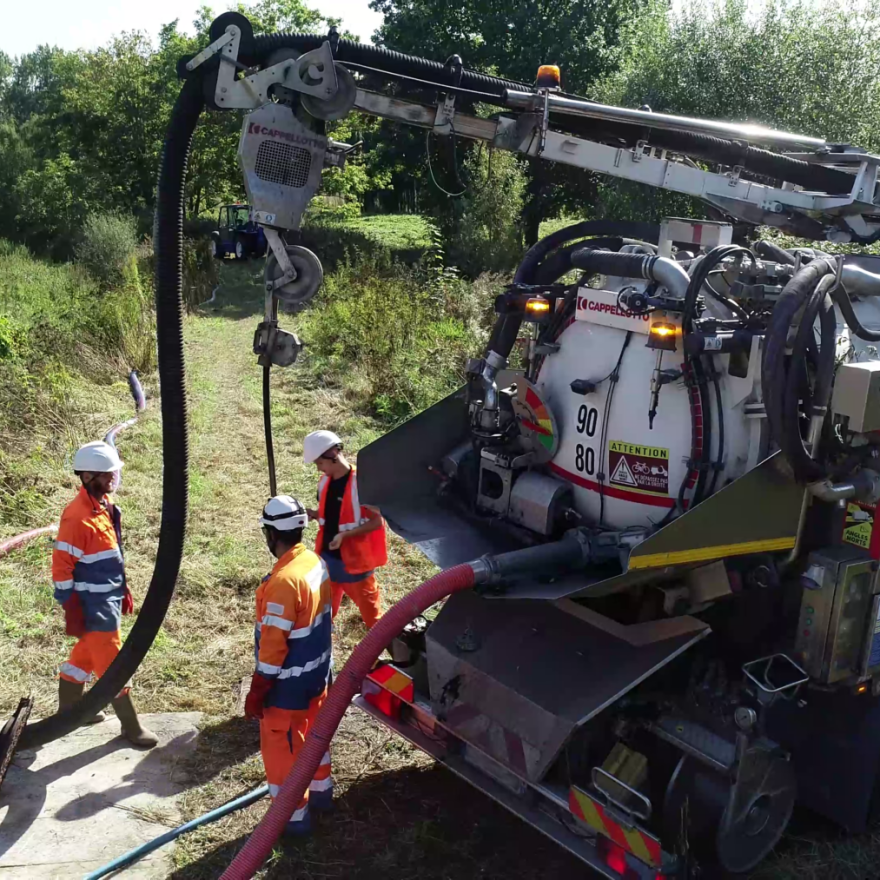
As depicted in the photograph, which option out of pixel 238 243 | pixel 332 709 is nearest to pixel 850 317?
pixel 332 709

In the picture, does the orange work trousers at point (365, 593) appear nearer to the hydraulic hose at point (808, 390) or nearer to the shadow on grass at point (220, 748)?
the shadow on grass at point (220, 748)

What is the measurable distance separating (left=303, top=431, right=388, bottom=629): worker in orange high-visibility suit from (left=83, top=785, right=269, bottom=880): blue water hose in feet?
4.20

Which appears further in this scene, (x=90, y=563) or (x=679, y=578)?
(x=90, y=563)

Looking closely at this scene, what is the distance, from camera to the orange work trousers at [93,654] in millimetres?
4809

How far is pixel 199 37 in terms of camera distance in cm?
3122

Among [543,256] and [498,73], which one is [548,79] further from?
[498,73]

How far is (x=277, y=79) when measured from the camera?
3.96 meters

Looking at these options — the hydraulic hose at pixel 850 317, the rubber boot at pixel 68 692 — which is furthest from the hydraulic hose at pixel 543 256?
the rubber boot at pixel 68 692

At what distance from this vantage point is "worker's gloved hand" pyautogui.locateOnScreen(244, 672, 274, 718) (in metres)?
4.00

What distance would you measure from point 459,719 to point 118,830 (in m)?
1.75

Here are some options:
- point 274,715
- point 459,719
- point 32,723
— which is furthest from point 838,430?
point 32,723

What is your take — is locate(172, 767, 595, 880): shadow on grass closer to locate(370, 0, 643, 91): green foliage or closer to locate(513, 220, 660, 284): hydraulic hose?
locate(513, 220, 660, 284): hydraulic hose

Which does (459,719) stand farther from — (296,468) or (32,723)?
(296,468)

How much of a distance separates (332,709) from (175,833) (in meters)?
1.13
